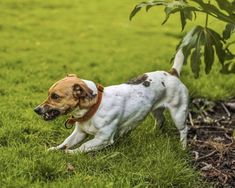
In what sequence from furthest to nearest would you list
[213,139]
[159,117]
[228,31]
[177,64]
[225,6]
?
[213,139], [159,117], [177,64], [228,31], [225,6]

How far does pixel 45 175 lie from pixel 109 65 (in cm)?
424

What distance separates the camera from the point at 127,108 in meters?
4.76

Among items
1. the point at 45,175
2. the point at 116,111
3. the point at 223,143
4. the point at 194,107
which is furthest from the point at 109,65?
the point at 45,175

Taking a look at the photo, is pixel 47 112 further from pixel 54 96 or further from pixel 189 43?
pixel 189 43

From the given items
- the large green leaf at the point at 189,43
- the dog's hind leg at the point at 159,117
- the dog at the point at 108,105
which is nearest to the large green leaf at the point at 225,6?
the large green leaf at the point at 189,43

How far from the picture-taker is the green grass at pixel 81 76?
4316mm

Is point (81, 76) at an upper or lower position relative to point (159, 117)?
lower

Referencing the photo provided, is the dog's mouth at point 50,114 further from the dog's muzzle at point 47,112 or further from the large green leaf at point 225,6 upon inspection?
the large green leaf at point 225,6

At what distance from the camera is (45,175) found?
4227mm

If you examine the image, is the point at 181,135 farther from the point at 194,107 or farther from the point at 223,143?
the point at 194,107

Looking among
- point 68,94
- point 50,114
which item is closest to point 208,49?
point 68,94

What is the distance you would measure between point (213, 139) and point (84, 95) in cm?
172

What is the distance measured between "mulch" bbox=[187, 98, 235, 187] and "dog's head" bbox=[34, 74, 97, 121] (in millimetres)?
1171

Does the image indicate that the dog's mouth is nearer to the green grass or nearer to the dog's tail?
the green grass
